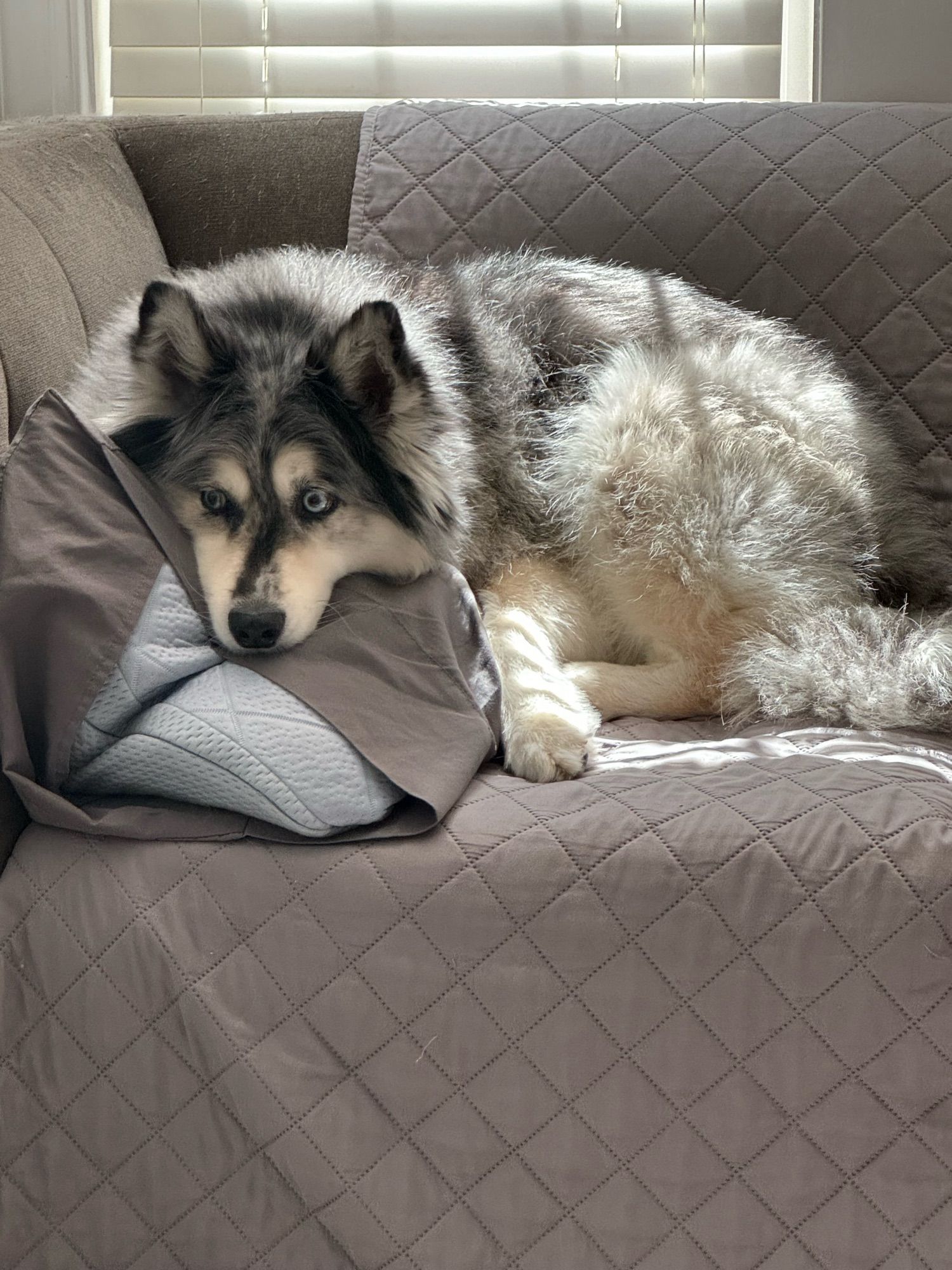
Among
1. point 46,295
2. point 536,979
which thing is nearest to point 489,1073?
point 536,979

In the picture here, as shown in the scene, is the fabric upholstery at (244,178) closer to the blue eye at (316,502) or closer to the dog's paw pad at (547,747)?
the blue eye at (316,502)

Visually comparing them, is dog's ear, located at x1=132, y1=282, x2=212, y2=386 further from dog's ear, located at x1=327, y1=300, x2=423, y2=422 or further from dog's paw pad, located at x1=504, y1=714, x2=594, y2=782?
dog's paw pad, located at x1=504, y1=714, x2=594, y2=782

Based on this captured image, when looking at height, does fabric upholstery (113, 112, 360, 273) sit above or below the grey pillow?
above

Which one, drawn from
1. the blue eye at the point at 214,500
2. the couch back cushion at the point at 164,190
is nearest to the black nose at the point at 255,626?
the blue eye at the point at 214,500

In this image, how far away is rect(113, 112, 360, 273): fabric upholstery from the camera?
2.48 meters

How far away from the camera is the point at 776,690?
1.89 meters

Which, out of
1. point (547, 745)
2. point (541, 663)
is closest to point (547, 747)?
point (547, 745)

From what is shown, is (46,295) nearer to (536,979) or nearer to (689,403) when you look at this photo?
(689,403)

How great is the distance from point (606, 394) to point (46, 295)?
0.97 m

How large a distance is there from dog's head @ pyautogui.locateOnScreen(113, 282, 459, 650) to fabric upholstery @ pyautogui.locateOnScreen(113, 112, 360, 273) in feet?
2.42

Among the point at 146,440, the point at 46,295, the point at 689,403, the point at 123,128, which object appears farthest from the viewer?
the point at 123,128

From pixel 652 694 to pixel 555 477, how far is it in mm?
438

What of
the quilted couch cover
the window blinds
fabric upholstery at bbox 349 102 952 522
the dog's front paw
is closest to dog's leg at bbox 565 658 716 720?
the dog's front paw

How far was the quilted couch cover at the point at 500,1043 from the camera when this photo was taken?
137 centimetres
